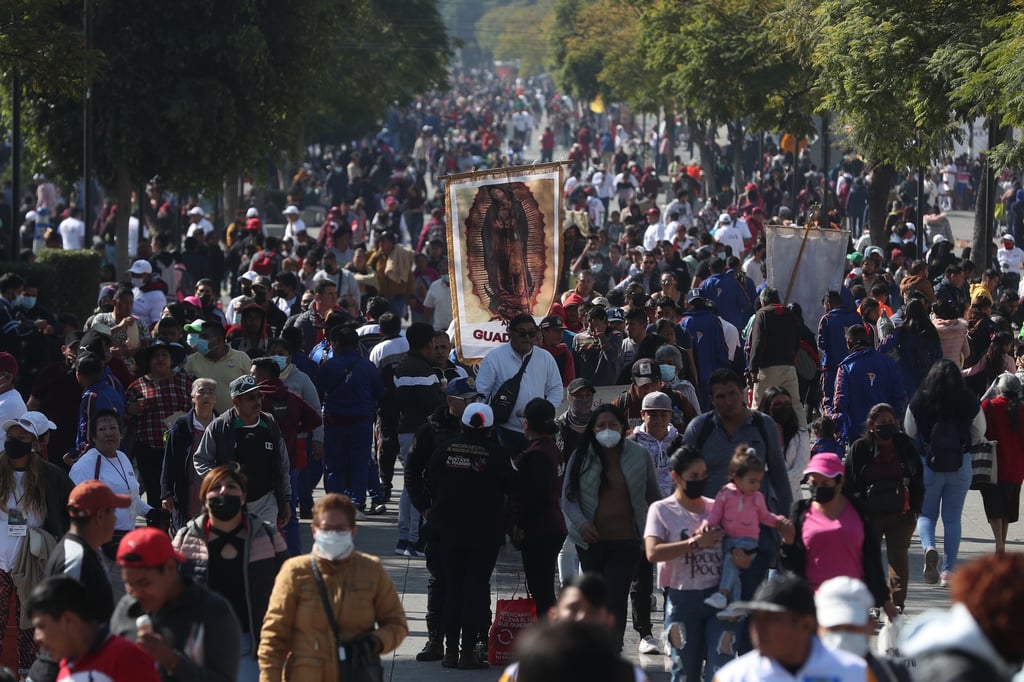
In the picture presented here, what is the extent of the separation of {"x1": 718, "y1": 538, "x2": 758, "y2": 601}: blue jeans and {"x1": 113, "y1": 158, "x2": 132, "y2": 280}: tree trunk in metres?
17.6

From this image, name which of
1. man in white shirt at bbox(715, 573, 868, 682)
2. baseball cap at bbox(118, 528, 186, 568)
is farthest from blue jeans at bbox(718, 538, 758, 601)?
baseball cap at bbox(118, 528, 186, 568)

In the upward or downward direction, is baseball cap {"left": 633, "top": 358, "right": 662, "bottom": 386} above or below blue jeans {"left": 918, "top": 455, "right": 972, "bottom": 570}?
above

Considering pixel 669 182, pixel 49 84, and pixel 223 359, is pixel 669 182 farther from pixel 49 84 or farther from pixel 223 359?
pixel 223 359

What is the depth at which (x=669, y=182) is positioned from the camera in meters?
55.4

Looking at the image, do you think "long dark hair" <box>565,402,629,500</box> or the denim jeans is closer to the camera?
"long dark hair" <box>565,402,629,500</box>

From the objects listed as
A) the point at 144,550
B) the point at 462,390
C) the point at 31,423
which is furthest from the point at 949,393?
the point at 144,550

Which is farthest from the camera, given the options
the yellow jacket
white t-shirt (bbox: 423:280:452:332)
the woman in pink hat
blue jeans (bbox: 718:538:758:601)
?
white t-shirt (bbox: 423:280:452:332)

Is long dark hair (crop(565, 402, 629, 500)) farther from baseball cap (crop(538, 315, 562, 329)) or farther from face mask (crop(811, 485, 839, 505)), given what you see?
baseball cap (crop(538, 315, 562, 329))

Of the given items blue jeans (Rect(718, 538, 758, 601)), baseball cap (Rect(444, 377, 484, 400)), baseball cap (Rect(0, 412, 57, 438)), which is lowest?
blue jeans (Rect(718, 538, 758, 601))

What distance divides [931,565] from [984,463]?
74 centimetres

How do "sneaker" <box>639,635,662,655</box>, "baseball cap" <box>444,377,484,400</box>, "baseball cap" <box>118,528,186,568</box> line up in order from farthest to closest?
"baseball cap" <box>444,377,484,400</box> → "sneaker" <box>639,635,662,655</box> → "baseball cap" <box>118,528,186,568</box>

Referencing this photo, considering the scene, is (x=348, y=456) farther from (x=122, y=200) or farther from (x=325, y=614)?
(x=122, y=200)

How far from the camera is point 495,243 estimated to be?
46.2 feet

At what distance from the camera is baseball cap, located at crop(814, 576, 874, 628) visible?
593 centimetres
